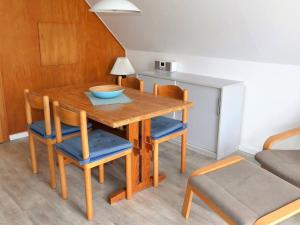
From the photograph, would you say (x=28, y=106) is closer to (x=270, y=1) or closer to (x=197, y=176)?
(x=197, y=176)

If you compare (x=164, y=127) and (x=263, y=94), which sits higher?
(x=263, y=94)

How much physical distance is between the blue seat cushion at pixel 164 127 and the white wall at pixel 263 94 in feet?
3.03

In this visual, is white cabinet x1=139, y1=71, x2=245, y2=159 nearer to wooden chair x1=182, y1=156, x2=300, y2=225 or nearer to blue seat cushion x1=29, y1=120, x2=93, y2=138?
wooden chair x1=182, y1=156, x2=300, y2=225

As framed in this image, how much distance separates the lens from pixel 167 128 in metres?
2.53

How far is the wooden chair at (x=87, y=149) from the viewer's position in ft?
6.44

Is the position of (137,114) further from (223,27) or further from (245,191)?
(223,27)

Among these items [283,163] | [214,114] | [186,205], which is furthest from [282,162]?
[214,114]

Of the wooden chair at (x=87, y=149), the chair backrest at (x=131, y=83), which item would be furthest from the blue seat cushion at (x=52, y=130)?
the chair backrest at (x=131, y=83)

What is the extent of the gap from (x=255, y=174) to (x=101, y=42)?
305cm

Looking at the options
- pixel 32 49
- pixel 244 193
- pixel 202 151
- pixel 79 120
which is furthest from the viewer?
pixel 32 49

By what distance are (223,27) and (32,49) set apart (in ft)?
7.40

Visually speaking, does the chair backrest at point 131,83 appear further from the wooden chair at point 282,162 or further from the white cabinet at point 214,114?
the wooden chair at point 282,162

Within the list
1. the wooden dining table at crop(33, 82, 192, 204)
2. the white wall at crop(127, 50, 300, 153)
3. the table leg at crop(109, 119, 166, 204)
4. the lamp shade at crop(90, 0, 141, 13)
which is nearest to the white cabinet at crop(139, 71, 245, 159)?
the white wall at crop(127, 50, 300, 153)

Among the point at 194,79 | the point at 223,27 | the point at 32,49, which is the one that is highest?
the point at 223,27
